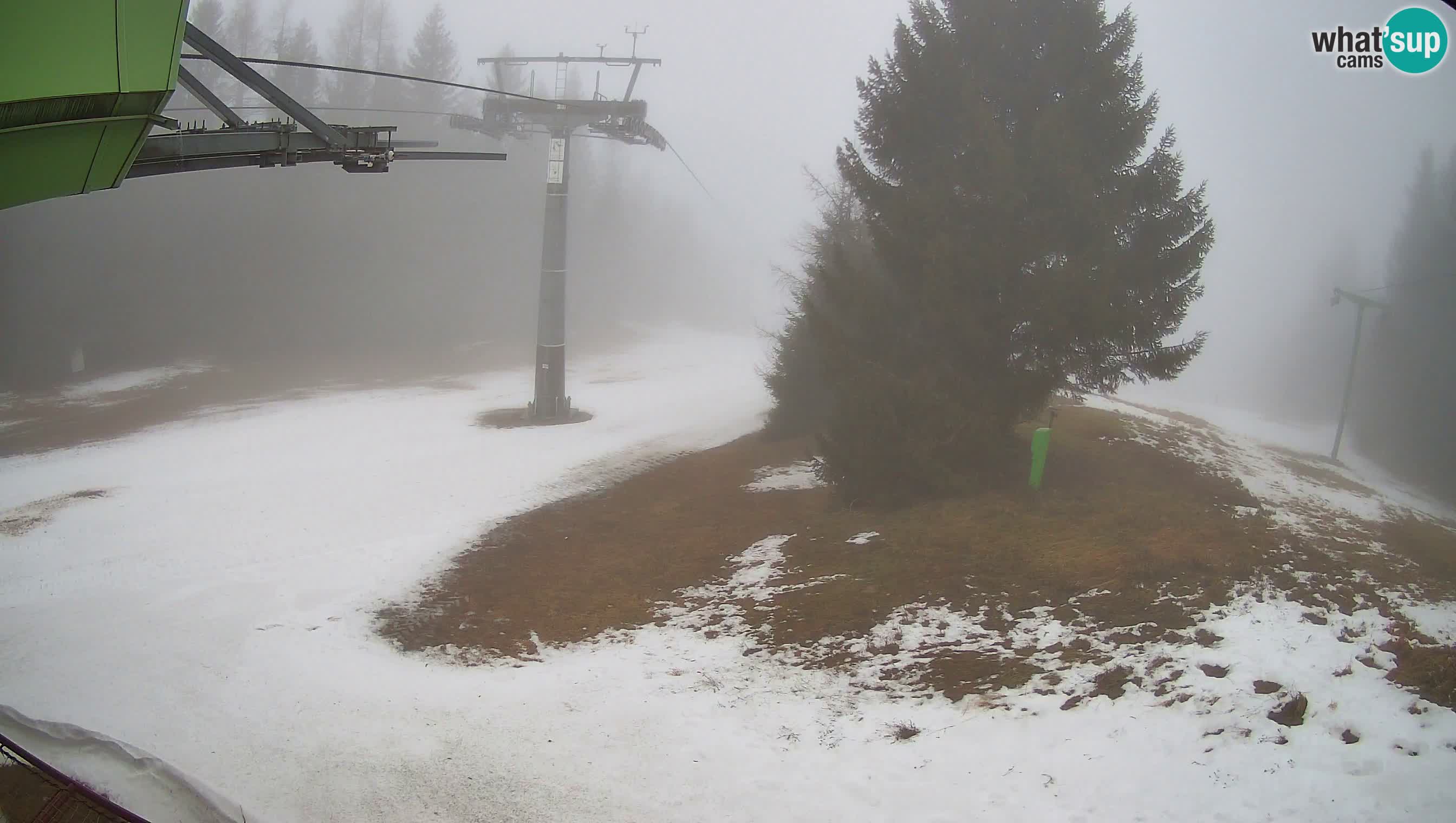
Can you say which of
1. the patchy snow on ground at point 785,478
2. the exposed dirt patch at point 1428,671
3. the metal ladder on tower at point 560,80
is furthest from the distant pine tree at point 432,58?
the exposed dirt patch at point 1428,671

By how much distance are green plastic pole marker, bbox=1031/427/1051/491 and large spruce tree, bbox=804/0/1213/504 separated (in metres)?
0.50

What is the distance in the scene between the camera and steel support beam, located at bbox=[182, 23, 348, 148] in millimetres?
6980

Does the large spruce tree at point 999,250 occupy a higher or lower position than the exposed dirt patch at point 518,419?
higher

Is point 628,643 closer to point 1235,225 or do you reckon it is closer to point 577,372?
point 577,372

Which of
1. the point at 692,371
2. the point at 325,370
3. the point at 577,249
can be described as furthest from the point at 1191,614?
the point at 577,249

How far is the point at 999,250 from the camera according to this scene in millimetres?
11961

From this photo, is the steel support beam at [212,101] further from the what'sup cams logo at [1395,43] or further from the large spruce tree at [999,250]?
the what'sup cams logo at [1395,43]

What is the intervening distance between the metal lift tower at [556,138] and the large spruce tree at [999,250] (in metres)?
11.9

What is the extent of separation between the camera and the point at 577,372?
1499 inches

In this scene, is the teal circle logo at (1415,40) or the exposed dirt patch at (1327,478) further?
the exposed dirt patch at (1327,478)

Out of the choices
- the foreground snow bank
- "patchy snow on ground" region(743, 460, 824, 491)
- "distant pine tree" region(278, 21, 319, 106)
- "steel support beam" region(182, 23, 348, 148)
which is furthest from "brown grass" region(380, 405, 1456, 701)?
"distant pine tree" region(278, 21, 319, 106)

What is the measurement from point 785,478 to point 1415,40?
40.9 feet

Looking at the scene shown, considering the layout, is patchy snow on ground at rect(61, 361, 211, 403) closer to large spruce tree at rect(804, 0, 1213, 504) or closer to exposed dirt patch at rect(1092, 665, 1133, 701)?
large spruce tree at rect(804, 0, 1213, 504)

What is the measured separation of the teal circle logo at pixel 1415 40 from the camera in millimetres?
11031
